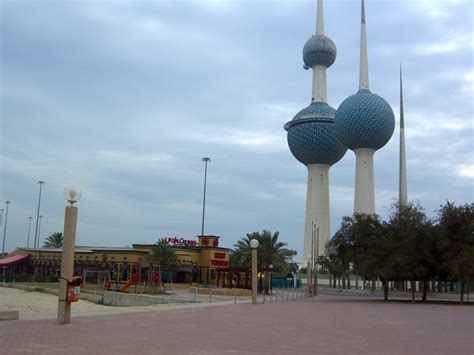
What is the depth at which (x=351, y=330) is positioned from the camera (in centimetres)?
1600

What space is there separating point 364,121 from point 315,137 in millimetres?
16488

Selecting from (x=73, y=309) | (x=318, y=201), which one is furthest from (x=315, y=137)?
(x=73, y=309)

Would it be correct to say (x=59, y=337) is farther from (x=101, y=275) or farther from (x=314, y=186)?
(x=314, y=186)

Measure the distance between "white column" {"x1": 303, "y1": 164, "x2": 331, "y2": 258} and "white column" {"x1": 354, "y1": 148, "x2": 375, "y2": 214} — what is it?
8871 mm

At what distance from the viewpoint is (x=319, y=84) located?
133 metres

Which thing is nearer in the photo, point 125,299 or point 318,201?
point 125,299

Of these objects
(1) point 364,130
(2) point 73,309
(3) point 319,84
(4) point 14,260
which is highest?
(3) point 319,84

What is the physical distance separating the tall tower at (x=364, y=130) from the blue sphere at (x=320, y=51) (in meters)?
14.9

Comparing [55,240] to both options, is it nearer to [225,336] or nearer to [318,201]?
[318,201]

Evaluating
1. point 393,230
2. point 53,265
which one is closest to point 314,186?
point 53,265

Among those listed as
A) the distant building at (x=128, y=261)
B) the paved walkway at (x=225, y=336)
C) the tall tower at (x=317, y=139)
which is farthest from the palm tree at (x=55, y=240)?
the paved walkway at (x=225, y=336)

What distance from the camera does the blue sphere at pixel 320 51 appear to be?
13225cm

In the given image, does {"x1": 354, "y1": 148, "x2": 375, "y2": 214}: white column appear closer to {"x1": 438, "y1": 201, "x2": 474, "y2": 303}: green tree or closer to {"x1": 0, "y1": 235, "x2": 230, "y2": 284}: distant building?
{"x1": 0, "y1": 235, "x2": 230, "y2": 284}: distant building

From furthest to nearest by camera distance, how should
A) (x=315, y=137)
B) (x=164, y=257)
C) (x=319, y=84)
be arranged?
(x=319, y=84)
(x=315, y=137)
(x=164, y=257)
